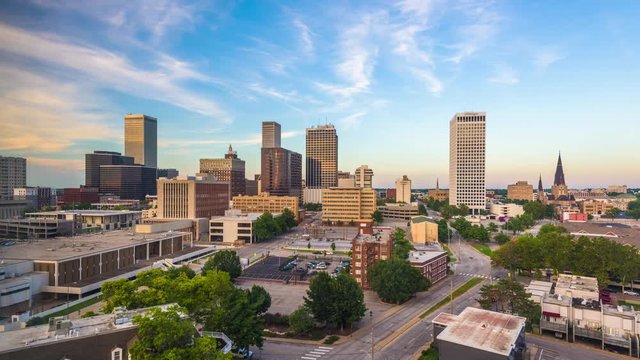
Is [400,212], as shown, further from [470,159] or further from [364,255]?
[364,255]

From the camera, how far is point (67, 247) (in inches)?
2874

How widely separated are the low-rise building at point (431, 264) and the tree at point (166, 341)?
4779 centimetres

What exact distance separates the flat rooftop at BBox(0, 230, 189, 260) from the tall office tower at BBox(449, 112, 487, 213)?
5687 inches

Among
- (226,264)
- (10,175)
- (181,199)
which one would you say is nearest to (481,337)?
(226,264)

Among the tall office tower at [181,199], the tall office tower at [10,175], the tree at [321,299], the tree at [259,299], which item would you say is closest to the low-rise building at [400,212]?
the tall office tower at [181,199]

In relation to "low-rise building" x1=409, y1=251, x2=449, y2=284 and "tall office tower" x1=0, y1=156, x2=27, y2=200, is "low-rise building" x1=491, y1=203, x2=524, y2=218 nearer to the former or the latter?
"low-rise building" x1=409, y1=251, x2=449, y2=284

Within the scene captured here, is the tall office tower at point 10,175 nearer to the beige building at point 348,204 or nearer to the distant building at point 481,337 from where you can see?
the beige building at point 348,204

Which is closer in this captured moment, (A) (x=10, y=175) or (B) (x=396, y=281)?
(B) (x=396, y=281)

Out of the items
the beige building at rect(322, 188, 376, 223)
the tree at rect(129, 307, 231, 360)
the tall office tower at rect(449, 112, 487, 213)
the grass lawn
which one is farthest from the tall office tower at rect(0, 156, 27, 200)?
the tall office tower at rect(449, 112, 487, 213)

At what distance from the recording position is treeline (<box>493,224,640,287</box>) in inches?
2518

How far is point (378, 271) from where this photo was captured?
60.9 meters

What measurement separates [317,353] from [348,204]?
123m

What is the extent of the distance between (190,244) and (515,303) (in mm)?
87599

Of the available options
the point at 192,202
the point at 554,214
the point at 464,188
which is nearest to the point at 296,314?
the point at 192,202
